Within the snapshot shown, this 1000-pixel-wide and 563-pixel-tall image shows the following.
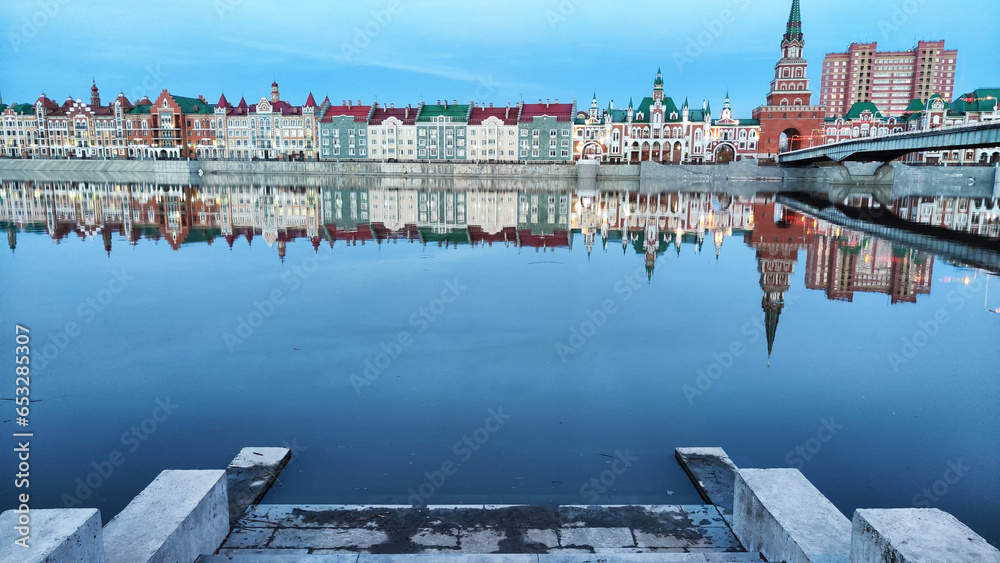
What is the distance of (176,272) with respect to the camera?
14867 mm

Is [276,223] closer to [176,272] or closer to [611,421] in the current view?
[176,272]

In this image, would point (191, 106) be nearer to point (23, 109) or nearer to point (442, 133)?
point (23, 109)

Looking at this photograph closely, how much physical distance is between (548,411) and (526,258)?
1087 cm

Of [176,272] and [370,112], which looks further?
[370,112]

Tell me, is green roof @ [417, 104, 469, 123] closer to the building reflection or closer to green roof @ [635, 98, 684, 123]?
green roof @ [635, 98, 684, 123]

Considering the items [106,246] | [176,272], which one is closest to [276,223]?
[106,246]
